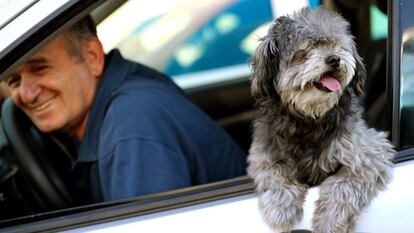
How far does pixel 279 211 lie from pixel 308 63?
1.43 feet

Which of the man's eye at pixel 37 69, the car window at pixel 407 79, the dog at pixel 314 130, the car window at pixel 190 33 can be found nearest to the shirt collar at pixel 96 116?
the man's eye at pixel 37 69

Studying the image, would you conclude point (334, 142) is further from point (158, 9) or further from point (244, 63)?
point (158, 9)

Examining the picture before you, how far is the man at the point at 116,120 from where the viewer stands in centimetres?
257

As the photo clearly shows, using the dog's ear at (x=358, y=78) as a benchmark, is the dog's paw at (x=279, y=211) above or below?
below

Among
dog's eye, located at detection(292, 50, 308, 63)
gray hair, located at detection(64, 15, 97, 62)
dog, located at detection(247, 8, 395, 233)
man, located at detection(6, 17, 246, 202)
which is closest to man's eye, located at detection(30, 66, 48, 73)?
man, located at detection(6, 17, 246, 202)

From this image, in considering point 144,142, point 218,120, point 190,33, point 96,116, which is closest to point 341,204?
point 144,142

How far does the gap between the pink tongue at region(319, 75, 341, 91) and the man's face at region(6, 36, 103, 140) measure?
42.8 inches

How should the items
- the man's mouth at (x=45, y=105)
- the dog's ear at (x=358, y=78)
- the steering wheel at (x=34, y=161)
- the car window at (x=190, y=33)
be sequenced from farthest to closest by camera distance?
the car window at (x=190, y=33), the man's mouth at (x=45, y=105), the steering wheel at (x=34, y=161), the dog's ear at (x=358, y=78)

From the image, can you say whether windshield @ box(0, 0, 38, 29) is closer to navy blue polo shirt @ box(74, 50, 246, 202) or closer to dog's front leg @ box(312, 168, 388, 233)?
navy blue polo shirt @ box(74, 50, 246, 202)

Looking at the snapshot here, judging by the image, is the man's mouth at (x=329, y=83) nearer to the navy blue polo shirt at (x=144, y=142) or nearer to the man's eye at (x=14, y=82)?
the navy blue polo shirt at (x=144, y=142)

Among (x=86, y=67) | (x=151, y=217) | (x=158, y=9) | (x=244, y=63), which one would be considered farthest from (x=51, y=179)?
(x=158, y=9)

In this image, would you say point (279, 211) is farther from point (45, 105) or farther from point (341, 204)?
point (45, 105)

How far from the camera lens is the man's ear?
9.84 ft

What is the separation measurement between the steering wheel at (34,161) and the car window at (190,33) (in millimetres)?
1827
